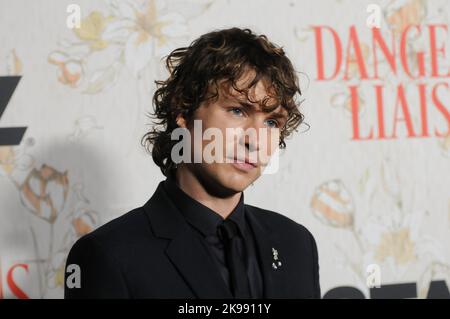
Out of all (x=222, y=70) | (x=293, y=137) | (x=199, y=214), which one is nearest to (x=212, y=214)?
(x=199, y=214)

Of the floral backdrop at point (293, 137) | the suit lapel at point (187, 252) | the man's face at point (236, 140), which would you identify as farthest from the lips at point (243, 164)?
the floral backdrop at point (293, 137)

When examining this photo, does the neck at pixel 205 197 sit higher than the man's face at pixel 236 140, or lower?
lower

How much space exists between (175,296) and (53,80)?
29.7 inches

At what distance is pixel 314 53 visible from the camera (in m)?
1.73

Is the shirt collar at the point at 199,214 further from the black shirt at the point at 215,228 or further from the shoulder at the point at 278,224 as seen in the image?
the shoulder at the point at 278,224

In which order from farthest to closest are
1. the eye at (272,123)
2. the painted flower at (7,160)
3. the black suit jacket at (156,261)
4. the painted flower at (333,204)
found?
the painted flower at (333,204) → the painted flower at (7,160) → the eye at (272,123) → the black suit jacket at (156,261)

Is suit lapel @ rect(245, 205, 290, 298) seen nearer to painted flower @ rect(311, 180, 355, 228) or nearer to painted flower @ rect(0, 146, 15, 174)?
painted flower @ rect(311, 180, 355, 228)

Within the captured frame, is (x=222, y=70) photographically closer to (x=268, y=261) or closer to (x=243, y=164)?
(x=243, y=164)

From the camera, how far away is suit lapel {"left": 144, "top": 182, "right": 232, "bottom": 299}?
1.10m

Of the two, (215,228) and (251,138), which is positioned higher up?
(251,138)

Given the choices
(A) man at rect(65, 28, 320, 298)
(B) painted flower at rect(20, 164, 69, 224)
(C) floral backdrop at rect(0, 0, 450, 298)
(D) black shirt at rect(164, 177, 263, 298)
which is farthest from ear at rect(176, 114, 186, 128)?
(B) painted flower at rect(20, 164, 69, 224)

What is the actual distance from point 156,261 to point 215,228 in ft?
0.38

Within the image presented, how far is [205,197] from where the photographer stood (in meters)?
1.16

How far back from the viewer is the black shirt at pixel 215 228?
1.15 meters
